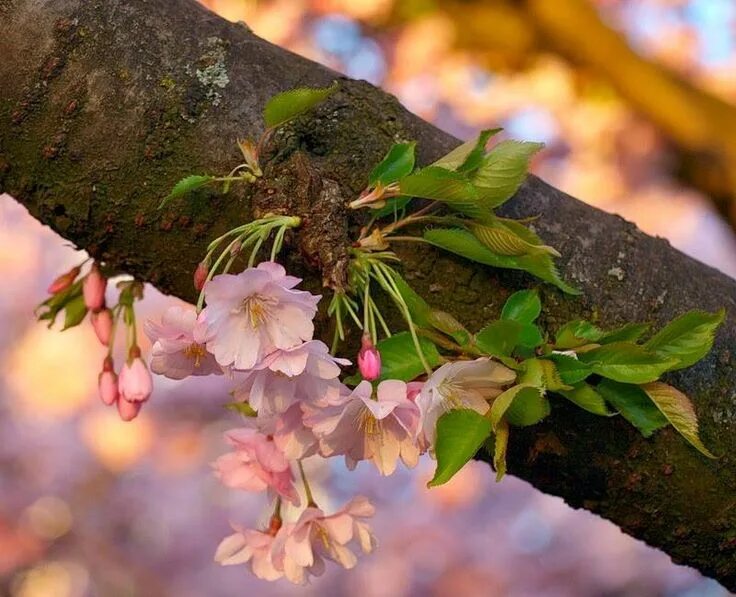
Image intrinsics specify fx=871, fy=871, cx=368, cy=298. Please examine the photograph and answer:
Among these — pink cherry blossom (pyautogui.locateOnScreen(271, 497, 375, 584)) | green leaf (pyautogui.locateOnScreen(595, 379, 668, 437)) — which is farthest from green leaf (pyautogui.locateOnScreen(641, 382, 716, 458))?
pink cherry blossom (pyautogui.locateOnScreen(271, 497, 375, 584))

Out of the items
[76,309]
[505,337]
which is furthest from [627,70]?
[505,337]

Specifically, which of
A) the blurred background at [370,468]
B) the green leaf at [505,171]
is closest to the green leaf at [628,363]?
the green leaf at [505,171]

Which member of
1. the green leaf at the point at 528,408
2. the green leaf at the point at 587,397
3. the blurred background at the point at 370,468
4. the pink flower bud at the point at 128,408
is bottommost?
the blurred background at the point at 370,468

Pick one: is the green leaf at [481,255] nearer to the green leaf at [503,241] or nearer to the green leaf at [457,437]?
the green leaf at [503,241]

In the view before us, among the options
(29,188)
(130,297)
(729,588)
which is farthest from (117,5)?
(729,588)

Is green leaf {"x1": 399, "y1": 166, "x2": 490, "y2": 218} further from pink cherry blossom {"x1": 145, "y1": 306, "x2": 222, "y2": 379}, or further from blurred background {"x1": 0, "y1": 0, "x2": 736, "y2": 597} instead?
blurred background {"x1": 0, "y1": 0, "x2": 736, "y2": 597}

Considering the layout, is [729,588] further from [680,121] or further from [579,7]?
[579,7]

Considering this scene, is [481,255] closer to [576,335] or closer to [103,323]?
[576,335]
